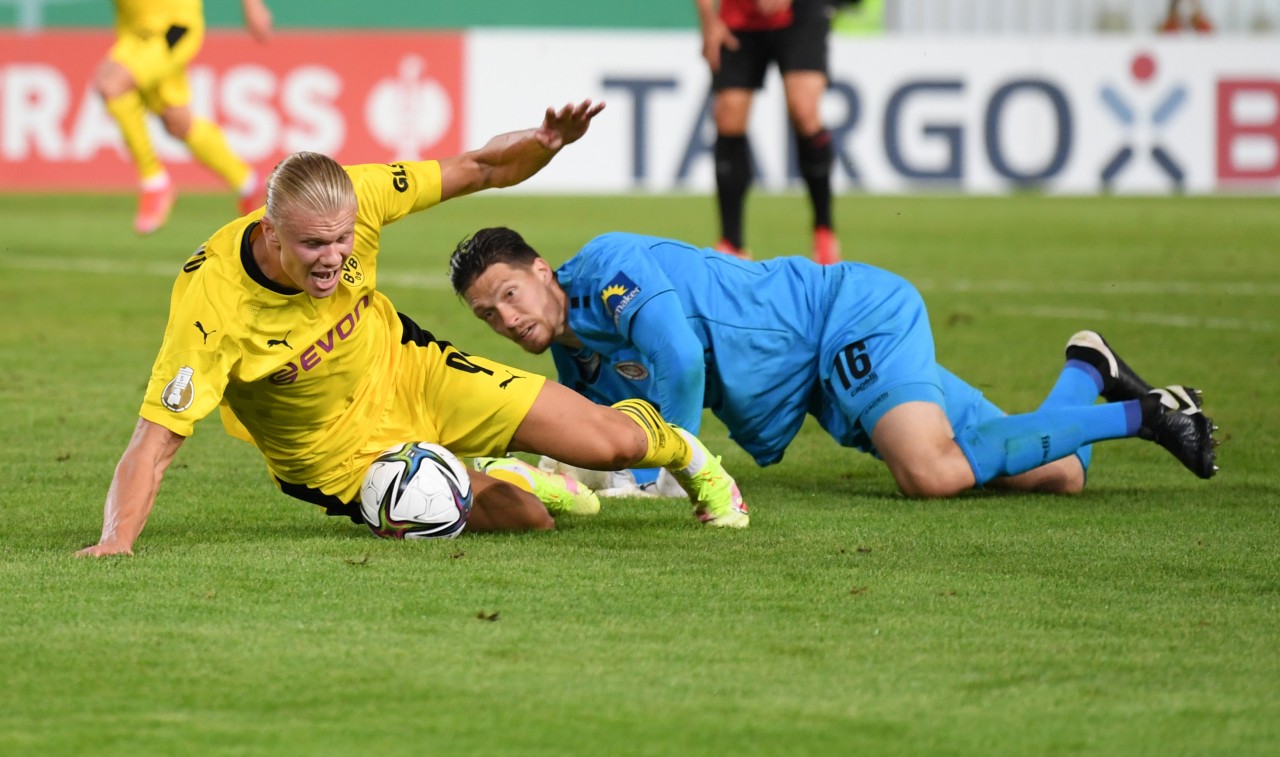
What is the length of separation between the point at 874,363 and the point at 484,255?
111cm

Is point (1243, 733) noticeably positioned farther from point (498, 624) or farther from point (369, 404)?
point (369, 404)

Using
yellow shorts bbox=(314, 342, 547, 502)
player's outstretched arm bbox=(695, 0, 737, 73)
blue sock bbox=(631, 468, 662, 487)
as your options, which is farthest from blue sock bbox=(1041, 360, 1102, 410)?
player's outstretched arm bbox=(695, 0, 737, 73)

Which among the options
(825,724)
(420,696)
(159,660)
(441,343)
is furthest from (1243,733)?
(441,343)

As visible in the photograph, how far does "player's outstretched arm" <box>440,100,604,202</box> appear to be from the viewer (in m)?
4.67

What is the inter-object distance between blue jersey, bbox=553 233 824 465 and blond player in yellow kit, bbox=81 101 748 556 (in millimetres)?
231

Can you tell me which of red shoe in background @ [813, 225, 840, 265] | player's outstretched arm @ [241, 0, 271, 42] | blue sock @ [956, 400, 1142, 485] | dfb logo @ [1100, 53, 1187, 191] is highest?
player's outstretched arm @ [241, 0, 271, 42]

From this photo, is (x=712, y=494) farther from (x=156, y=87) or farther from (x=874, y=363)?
(x=156, y=87)

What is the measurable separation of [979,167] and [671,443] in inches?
565

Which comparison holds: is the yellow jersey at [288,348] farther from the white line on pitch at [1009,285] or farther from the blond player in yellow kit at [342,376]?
the white line on pitch at [1009,285]

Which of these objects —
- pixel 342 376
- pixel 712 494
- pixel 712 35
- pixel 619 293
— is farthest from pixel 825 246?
pixel 342 376

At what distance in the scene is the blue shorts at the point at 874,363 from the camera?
201 inches

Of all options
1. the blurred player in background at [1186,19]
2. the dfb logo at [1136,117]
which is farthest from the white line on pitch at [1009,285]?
the blurred player in background at [1186,19]

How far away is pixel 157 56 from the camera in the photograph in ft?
36.7

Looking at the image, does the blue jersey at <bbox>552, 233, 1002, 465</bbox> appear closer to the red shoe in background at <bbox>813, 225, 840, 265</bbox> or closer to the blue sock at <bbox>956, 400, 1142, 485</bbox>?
the blue sock at <bbox>956, 400, 1142, 485</bbox>
